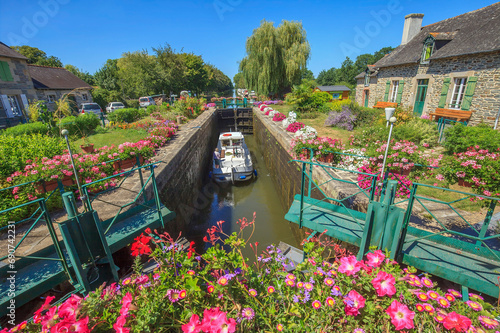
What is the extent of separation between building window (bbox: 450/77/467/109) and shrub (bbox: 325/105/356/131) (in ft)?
15.0

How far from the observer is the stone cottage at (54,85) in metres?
20.1

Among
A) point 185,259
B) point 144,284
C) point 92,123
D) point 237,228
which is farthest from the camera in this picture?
point 92,123

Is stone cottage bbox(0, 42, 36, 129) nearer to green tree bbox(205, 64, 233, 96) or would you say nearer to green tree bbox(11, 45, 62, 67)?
green tree bbox(11, 45, 62, 67)

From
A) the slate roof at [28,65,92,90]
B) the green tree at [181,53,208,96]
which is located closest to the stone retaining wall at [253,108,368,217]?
the slate roof at [28,65,92,90]

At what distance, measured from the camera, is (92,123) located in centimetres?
1191

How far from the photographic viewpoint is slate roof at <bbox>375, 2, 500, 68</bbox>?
31.3 ft

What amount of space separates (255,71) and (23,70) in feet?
61.3

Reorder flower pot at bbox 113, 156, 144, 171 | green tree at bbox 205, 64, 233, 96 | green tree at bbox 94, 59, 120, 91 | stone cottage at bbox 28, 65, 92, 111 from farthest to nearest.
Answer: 1. green tree at bbox 205, 64, 233, 96
2. green tree at bbox 94, 59, 120, 91
3. stone cottage at bbox 28, 65, 92, 111
4. flower pot at bbox 113, 156, 144, 171

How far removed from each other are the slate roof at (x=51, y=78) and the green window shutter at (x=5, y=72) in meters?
5.33

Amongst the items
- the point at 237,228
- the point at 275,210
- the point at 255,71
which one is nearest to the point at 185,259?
the point at 237,228

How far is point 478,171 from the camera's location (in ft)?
13.3

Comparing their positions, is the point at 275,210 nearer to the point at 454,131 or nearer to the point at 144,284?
the point at 454,131

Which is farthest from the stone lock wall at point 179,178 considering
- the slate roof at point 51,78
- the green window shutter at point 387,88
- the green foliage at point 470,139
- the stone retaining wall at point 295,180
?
the slate roof at point 51,78

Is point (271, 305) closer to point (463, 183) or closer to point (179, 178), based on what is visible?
point (463, 183)
